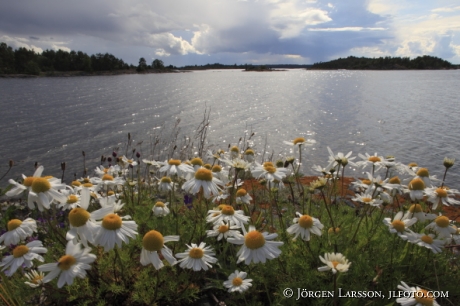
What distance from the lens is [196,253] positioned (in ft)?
9.18

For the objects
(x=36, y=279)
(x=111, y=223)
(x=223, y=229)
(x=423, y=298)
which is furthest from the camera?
(x=223, y=229)

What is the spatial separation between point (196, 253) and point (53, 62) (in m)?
125

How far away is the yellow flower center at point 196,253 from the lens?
2793 millimetres

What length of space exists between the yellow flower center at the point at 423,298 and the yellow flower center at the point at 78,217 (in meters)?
2.38

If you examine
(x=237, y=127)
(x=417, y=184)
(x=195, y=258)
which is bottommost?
(x=237, y=127)

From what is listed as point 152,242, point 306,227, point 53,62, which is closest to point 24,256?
point 152,242

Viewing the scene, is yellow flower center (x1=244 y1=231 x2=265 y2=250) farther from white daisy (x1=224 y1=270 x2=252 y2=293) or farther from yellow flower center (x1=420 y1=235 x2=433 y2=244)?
yellow flower center (x1=420 y1=235 x2=433 y2=244)

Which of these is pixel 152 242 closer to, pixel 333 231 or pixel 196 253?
pixel 196 253

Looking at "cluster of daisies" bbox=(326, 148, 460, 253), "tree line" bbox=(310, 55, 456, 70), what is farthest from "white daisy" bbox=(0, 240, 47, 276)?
"tree line" bbox=(310, 55, 456, 70)

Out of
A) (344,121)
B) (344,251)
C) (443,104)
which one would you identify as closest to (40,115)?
(344,121)

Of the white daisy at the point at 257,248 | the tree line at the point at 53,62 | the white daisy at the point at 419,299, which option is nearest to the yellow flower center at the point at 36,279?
the white daisy at the point at 257,248

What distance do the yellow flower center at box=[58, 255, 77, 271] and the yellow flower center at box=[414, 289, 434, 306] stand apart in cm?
243

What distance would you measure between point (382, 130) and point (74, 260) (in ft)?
65.4

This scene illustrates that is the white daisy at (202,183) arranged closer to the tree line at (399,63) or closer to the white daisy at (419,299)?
the white daisy at (419,299)
